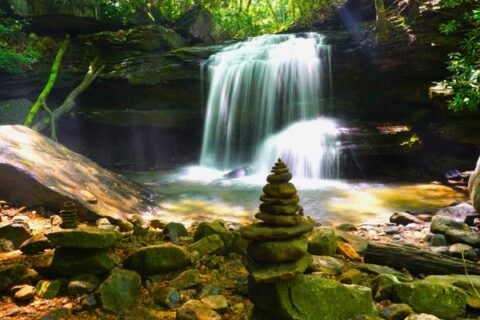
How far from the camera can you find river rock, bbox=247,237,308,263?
2.79 meters

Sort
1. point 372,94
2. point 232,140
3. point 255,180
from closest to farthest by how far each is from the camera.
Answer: point 255,180 < point 372,94 < point 232,140

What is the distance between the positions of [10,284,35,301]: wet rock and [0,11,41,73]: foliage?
12869 millimetres

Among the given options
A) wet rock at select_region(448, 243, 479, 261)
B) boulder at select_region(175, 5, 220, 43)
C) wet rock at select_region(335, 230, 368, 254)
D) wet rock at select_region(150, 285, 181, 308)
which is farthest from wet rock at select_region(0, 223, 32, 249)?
boulder at select_region(175, 5, 220, 43)

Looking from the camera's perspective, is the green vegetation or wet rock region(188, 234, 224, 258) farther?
the green vegetation

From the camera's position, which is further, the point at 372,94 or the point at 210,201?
the point at 372,94

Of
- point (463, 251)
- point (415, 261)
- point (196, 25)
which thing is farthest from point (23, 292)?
point (196, 25)

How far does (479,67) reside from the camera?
830 cm

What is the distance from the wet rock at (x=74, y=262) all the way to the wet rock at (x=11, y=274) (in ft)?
0.44

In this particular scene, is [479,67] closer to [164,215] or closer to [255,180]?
[255,180]

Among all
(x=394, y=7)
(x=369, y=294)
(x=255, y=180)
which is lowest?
(x=255, y=180)

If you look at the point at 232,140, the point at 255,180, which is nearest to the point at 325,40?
the point at 232,140

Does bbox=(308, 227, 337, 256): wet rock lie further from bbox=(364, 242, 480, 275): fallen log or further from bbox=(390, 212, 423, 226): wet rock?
bbox=(390, 212, 423, 226): wet rock

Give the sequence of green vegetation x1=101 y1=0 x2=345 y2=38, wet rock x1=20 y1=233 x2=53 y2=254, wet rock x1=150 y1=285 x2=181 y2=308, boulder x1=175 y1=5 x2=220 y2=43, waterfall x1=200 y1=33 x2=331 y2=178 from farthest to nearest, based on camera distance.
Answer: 1. boulder x1=175 y1=5 x2=220 y2=43
2. green vegetation x1=101 y1=0 x2=345 y2=38
3. waterfall x1=200 y1=33 x2=331 y2=178
4. wet rock x1=20 y1=233 x2=53 y2=254
5. wet rock x1=150 y1=285 x2=181 y2=308

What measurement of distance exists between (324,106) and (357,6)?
19.0ft
